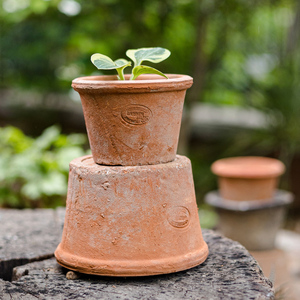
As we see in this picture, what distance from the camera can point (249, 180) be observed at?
4094 millimetres

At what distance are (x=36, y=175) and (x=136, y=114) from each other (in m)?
2.35

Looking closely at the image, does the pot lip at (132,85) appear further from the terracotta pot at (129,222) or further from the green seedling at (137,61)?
the terracotta pot at (129,222)

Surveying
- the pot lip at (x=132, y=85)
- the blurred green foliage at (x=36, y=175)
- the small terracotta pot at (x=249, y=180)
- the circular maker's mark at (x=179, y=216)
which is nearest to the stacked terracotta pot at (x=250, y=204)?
the small terracotta pot at (x=249, y=180)

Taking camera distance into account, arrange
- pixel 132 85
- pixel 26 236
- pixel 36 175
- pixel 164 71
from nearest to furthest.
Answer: pixel 132 85 < pixel 26 236 < pixel 36 175 < pixel 164 71

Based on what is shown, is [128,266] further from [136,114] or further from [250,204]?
[250,204]

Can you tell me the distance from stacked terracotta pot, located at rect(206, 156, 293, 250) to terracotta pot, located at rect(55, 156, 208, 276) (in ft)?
8.77

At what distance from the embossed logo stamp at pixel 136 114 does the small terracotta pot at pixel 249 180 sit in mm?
2770

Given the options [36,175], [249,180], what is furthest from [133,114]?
[249,180]

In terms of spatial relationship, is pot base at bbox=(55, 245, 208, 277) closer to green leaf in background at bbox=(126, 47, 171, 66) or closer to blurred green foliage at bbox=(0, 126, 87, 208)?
green leaf in background at bbox=(126, 47, 171, 66)

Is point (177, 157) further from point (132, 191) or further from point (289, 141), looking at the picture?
point (289, 141)

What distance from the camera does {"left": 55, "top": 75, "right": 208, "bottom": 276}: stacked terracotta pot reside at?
1.46 metres

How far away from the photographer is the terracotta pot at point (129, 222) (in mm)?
1470

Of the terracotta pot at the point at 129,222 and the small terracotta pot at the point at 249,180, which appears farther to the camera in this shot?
the small terracotta pot at the point at 249,180

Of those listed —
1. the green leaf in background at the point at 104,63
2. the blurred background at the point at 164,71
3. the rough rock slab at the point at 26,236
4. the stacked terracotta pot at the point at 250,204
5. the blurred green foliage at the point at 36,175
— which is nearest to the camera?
the green leaf in background at the point at 104,63
